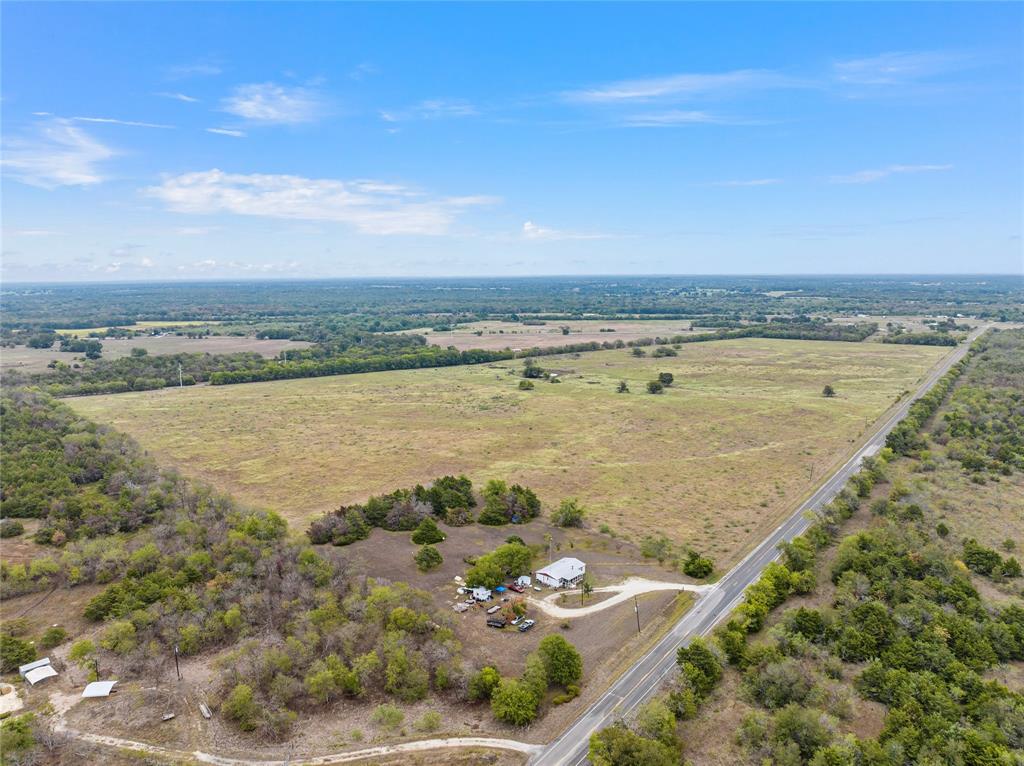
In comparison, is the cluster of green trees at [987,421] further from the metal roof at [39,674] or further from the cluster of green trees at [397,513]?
the metal roof at [39,674]

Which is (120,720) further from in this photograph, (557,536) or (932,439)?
(932,439)

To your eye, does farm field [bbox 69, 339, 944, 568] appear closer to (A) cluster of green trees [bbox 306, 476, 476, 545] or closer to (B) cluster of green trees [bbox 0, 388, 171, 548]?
(A) cluster of green trees [bbox 306, 476, 476, 545]

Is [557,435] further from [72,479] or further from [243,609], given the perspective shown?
[72,479]

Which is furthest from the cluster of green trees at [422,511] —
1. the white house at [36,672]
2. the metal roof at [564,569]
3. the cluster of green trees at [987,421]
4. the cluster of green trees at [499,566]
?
the cluster of green trees at [987,421]

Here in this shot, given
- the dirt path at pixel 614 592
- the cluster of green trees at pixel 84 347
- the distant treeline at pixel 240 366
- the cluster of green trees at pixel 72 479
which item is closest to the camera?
the dirt path at pixel 614 592

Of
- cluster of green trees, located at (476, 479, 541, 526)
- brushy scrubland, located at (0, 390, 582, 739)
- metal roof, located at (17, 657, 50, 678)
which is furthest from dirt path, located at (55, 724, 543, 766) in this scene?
cluster of green trees, located at (476, 479, 541, 526)
